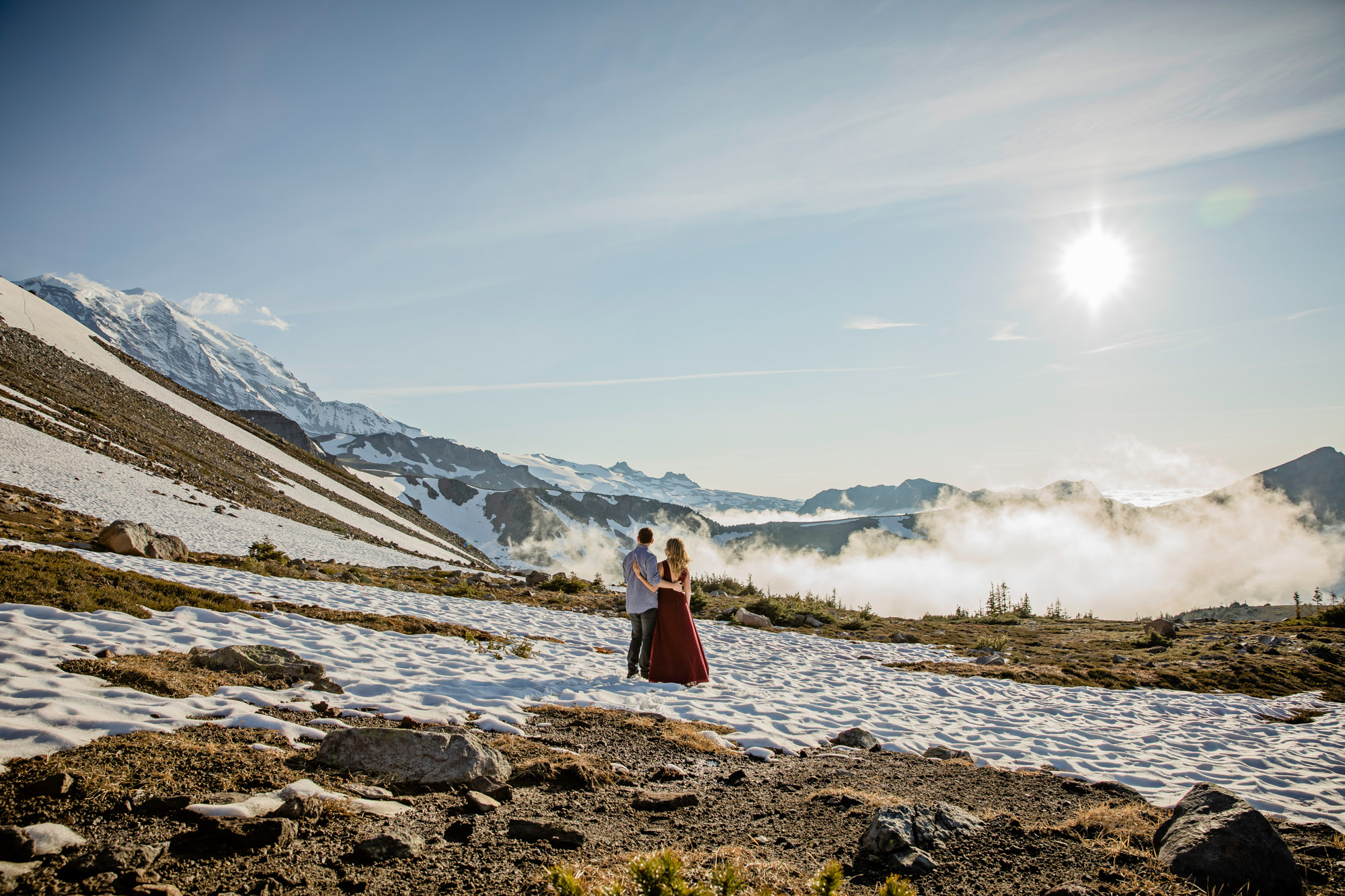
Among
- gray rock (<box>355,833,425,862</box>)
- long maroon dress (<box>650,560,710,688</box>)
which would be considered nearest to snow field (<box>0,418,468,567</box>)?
long maroon dress (<box>650,560,710,688</box>)

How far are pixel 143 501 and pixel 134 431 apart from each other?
18250 millimetres

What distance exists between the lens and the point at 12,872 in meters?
2.85

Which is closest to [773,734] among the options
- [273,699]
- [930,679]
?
[273,699]

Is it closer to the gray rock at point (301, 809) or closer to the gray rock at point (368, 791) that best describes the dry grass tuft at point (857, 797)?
the gray rock at point (368, 791)

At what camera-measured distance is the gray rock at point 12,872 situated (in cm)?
276

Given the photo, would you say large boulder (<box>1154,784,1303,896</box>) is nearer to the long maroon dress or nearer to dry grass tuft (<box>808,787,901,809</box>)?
dry grass tuft (<box>808,787,901,809</box>)

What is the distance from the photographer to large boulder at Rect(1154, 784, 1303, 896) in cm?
394

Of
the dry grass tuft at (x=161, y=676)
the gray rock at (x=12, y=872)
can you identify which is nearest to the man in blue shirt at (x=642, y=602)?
the dry grass tuft at (x=161, y=676)

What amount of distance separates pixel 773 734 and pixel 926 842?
3690mm

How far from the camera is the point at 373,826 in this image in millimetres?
3951

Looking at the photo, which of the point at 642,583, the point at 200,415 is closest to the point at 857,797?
the point at 642,583

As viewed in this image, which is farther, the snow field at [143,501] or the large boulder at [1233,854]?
the snow field at [143,501]

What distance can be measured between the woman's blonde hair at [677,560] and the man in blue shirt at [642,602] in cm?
25

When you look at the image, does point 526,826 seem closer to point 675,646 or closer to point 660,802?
point 660,802
